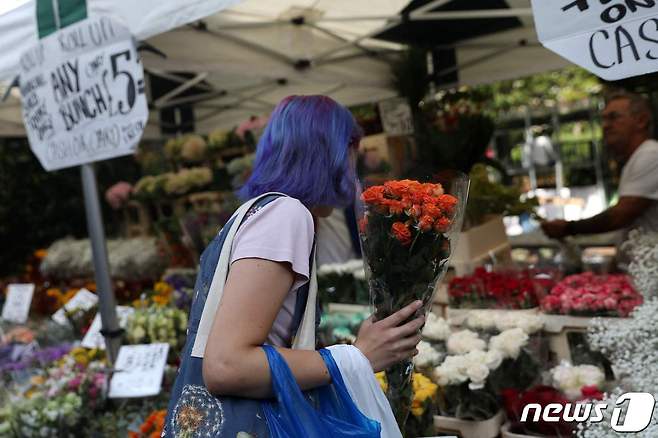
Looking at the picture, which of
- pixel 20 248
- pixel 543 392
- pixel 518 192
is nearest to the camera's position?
pixel 543 392

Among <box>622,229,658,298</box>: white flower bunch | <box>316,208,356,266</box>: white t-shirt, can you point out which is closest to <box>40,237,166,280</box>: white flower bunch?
<box>316,208,356,266</box>: white t-shirt

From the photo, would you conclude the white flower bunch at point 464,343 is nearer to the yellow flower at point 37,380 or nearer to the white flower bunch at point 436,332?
the white flower bunch at point 436,332

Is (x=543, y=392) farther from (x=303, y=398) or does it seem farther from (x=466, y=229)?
(x=466, y=229)

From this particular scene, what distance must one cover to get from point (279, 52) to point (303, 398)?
3466 mm

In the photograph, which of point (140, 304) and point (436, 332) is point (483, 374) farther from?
point (140, 304)

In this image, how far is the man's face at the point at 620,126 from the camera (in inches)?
119

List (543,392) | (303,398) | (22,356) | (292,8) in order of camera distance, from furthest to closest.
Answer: (292,8) < (22,356) < (543,392) < (303,398)

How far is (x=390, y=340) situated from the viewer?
133cm

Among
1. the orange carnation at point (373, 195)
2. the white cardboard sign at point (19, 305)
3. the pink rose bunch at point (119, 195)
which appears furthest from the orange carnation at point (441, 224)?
the pink rose bunch at point (119, 195)

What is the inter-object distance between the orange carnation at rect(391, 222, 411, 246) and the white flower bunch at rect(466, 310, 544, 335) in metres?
1.18

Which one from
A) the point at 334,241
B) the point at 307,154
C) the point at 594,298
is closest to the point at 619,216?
the point at 594,298

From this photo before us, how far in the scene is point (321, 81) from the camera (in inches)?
192

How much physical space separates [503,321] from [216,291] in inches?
57.4

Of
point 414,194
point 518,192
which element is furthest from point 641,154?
point 414,194
